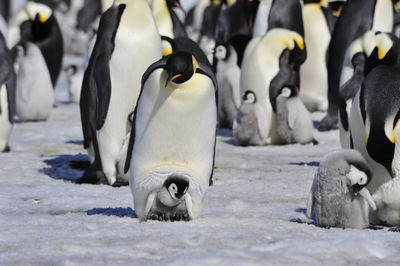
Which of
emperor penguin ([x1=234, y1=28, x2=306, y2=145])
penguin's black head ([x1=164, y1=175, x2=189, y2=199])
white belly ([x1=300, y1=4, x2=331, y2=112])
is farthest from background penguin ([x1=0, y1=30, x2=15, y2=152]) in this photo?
white belly ([x1=300, y1=4, x2=331, y2=112])

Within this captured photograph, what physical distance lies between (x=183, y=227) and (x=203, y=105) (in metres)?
0.63

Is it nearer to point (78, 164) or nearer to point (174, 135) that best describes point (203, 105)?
point (174, 135)

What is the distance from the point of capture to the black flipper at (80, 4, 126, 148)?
6.07 metres

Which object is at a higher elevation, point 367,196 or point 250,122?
point 367,196

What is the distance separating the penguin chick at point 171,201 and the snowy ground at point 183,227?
9cm

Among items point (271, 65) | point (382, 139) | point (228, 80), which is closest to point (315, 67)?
point (228, 80)

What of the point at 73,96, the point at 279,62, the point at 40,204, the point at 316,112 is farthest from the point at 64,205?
the point at 73,96

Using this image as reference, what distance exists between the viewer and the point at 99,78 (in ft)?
19.9

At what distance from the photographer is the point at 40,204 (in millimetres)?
5168

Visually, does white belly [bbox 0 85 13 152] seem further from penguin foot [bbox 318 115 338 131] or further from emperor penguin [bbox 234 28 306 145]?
penguin foot [bbox 318 115 338 131]

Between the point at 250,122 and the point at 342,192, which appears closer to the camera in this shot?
the point at 342,192

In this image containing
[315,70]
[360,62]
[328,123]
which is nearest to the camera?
[360,62]

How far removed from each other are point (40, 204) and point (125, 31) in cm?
149

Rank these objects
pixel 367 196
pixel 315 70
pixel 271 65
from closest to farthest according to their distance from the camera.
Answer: pixel 367 196
pixel 271 65
pixel 315 70
